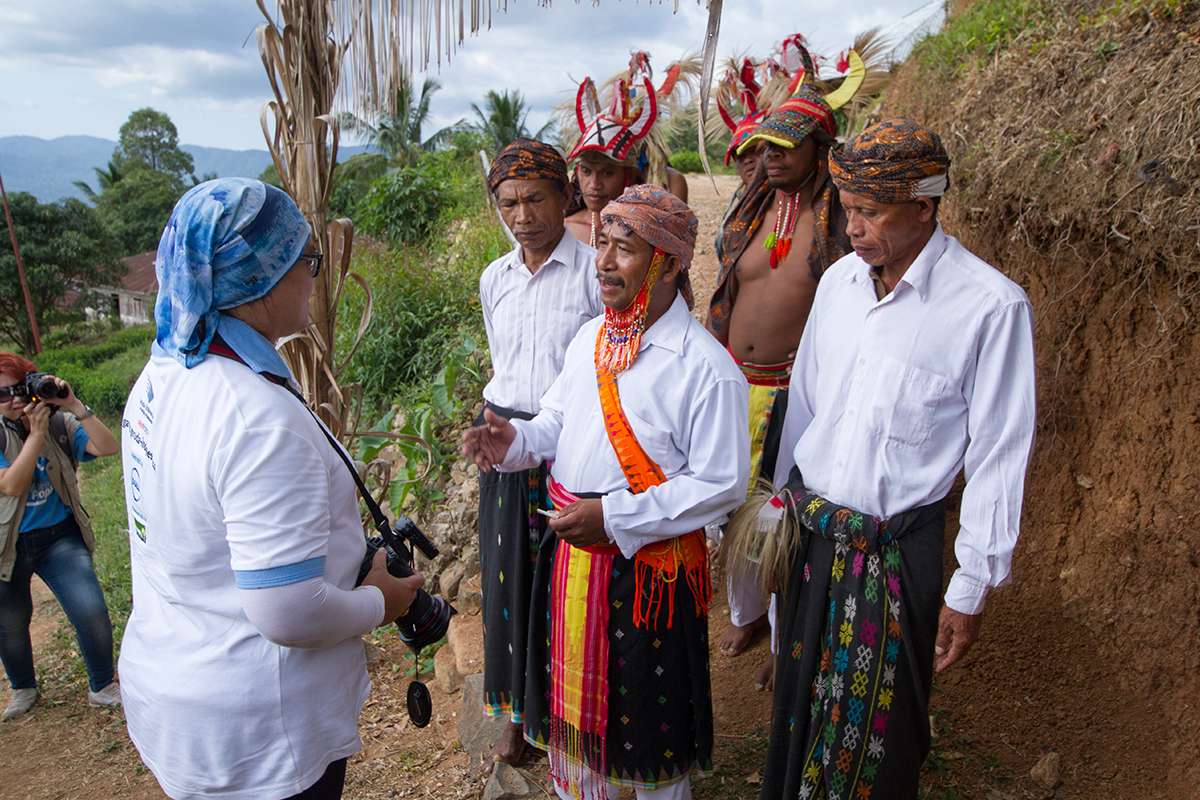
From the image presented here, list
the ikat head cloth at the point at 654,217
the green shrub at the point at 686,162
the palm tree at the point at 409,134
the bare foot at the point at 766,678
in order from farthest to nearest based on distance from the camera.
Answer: the palm tree at the point at 409,134 → the green shrub at the point at 686,162 → the bare foot at the point at 766,678 → the ikat head cloth at the point at 654,217

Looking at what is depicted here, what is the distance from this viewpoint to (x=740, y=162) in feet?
12.3

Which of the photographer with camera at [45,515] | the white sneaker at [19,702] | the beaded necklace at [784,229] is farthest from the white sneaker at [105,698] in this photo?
the beaded necklace at [784,229]

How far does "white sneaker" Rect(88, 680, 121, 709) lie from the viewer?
13.8 feet

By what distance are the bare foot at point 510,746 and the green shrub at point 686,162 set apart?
59.5ft

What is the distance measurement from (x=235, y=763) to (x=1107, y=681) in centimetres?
308

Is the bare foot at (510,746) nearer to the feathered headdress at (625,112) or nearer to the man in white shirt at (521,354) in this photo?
the man in white shirt at (521,354)

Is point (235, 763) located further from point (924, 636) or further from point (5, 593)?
point (5, 593)

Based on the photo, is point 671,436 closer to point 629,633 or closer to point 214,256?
point 629,633

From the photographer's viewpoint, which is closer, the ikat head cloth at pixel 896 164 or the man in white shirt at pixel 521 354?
the ikat head cloth at pixel 896 164

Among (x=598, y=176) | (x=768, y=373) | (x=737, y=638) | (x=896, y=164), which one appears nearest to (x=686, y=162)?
(x=598, y=176)

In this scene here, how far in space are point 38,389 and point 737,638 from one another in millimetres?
3461

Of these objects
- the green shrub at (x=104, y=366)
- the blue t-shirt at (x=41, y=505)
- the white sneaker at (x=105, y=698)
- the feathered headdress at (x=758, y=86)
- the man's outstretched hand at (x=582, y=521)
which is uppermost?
the feathered headdress at (x=758, y=86)

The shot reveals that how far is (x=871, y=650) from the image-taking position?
2.01 meters

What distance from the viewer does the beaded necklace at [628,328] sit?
216 cm
